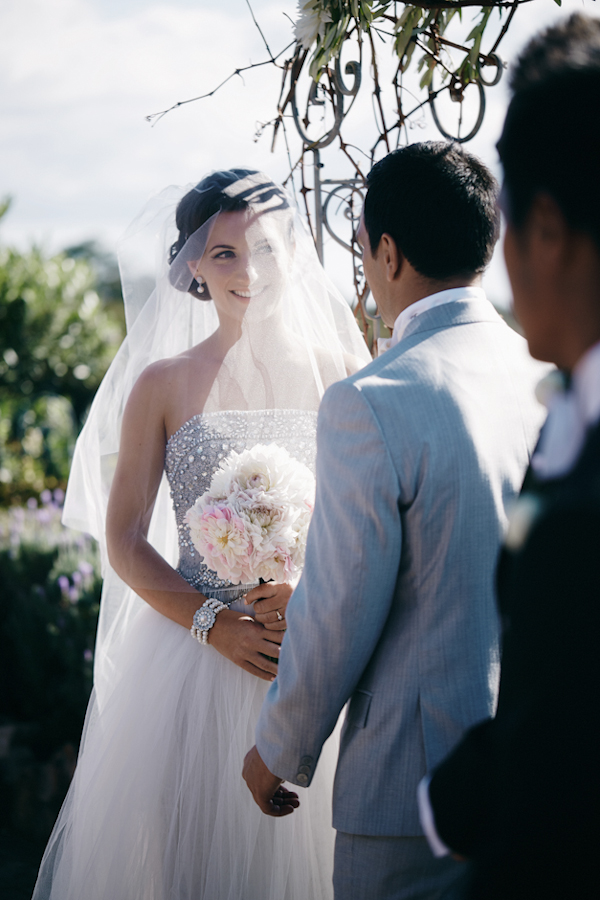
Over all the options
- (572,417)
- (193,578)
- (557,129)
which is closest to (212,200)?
(193,578)

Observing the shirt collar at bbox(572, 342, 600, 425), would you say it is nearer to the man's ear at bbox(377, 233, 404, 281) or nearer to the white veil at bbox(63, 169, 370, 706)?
the man's ear at bbox(377, 233, 404, 281)

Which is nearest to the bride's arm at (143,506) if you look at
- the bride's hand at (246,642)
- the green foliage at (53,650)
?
the bride's hand at (246,642)

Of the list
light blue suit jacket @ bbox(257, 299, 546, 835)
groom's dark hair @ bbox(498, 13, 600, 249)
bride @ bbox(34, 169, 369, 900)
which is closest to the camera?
groom's dark hair @ bbox(498, 13, 600, 249)

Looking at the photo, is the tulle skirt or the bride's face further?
the bride's face

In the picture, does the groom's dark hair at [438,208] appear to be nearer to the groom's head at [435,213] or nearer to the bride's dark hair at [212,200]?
the groom's head at [435,213]

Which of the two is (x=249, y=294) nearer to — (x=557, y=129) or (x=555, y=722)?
(x=557, y=129)

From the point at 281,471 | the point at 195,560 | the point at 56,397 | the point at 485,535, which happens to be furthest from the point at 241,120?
the point at 56,397

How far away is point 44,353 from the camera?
46.8 ft

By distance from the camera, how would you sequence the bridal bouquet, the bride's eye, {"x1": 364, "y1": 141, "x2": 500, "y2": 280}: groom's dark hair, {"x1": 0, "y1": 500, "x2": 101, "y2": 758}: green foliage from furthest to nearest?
{"x1": 0, "y1": 500, "x2": 101, "y2": 758}: green foliage, the bride's eye, the bridal bouquet, {"x1": 364, "y1": 141, "x2": 500, "y2": 280}: groom's dark hair

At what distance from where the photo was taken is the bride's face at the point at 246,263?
7.13 feet

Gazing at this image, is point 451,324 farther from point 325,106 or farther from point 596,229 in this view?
point 325,106

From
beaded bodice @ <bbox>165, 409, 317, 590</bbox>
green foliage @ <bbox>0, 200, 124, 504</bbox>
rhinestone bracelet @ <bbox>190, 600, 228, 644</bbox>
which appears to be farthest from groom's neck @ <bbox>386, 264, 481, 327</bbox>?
green foliage @ <bbox>0, 200, 124, 504</bbox>

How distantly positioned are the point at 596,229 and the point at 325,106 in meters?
1.83

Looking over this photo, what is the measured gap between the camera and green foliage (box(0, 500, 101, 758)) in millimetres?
3980
